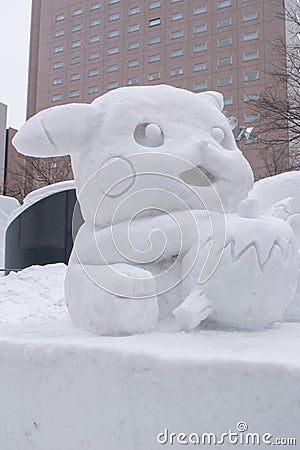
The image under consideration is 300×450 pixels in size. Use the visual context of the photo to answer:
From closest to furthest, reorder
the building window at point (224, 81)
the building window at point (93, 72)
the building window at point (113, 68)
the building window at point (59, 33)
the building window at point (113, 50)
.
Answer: the building window at point (224, 81) → the building window at point (113, 68) → the building window at point (113, 50) → the building window at point (93, 72) → the building window at point (59, 33)

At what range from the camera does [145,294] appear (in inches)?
75.1

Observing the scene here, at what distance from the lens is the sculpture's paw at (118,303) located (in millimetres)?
1836

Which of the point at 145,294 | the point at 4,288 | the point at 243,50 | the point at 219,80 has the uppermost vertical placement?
the point at 243,50

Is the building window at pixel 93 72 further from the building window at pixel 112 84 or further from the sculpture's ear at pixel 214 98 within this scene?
the sculpture's ear at pixel 214 98

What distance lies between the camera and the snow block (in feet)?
4.58

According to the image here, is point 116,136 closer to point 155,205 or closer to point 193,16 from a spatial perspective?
point 155,205

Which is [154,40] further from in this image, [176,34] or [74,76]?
[74,76]

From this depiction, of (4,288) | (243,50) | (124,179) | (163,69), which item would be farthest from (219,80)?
(124,179)

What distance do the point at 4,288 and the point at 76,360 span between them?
10.4ft

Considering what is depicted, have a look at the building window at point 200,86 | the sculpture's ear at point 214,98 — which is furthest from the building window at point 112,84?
the sculpture's ear at point 214,98

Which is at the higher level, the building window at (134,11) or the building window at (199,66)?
the building window at (134,11)

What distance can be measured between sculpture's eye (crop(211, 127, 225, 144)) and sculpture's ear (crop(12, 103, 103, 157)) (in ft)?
1.90

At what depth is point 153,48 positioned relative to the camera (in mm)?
29406

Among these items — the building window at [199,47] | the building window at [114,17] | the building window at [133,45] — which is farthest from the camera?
the building window at [114,17]
